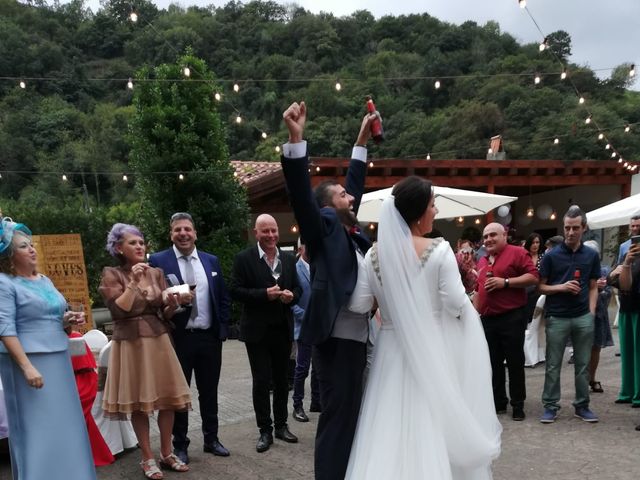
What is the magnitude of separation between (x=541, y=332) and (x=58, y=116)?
41.2 metres

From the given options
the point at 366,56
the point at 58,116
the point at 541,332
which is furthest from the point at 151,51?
the point at 541,332

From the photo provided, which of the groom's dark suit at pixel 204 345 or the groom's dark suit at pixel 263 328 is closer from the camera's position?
the groom's dark suit at pixel 204 345

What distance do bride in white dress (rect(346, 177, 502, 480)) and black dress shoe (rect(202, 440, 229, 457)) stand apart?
2.05 m

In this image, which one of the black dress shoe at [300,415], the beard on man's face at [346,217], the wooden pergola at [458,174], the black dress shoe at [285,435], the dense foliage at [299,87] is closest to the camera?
the beard on man's face at [346,217]

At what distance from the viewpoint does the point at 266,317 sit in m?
4.64

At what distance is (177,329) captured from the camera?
4.38 metres

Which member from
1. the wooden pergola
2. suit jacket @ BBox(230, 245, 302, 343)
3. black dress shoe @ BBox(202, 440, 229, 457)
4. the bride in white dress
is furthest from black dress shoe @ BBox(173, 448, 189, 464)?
the wooden pergola

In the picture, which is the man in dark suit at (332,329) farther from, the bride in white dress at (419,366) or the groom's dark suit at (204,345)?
the groom's dark suit at (204,345)

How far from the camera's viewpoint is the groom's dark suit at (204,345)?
438 centimetres

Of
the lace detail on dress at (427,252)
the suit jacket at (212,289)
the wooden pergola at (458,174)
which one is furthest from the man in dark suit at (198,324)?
the wooden pergola at (458,174)

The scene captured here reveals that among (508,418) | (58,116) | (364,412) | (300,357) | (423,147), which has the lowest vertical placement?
(508,418)

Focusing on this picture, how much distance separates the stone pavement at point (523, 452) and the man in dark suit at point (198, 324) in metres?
0.28

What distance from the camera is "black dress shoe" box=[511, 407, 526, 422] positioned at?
538cm

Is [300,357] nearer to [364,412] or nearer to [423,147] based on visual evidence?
[364,412]
